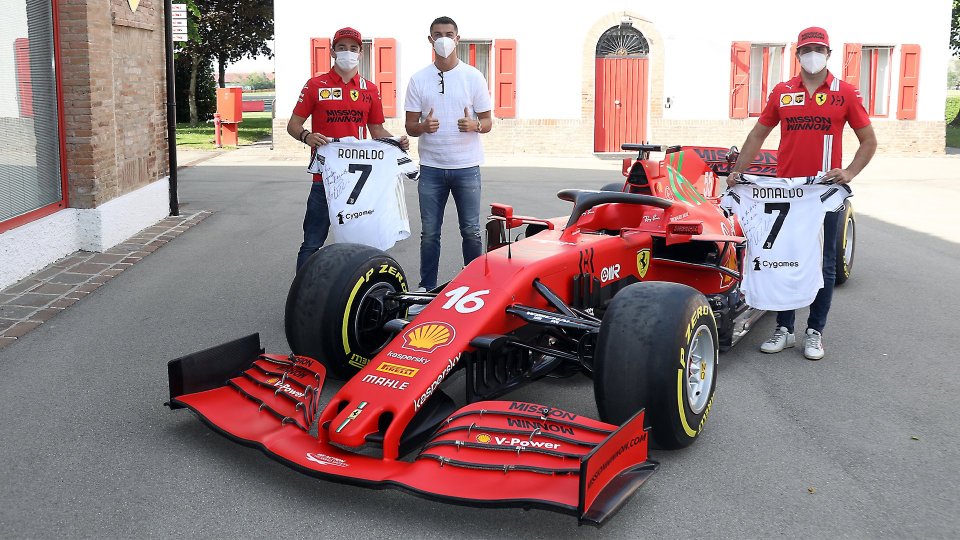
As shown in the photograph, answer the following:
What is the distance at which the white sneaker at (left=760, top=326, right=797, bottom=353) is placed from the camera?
20.3ft

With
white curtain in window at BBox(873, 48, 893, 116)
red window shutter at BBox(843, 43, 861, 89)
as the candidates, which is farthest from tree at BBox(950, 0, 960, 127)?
red window shutter at BBox(843, 43, 861, 89)

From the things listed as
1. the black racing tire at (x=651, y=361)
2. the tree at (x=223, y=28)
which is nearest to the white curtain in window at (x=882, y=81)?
the tree at (x=223, y=28)

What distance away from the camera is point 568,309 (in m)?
4.92

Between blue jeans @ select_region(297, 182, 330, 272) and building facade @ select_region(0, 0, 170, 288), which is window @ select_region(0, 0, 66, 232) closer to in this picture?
building facade @ select_region(0, 0, 170, 288)

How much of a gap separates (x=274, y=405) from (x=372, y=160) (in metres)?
2.88

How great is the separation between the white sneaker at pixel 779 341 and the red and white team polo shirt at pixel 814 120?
101cm

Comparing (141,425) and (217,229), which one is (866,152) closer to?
(141,425)

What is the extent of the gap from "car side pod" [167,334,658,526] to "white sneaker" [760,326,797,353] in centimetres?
252

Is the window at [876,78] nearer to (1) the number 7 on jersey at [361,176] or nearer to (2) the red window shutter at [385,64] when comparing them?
(2) the red window shutter at [385,64]

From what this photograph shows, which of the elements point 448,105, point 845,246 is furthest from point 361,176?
point 845,246

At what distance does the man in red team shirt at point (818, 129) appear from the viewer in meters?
5.99

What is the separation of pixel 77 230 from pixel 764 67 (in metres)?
16.8

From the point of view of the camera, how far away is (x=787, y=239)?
241 inches

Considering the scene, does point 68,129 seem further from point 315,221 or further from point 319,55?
point 319,55
